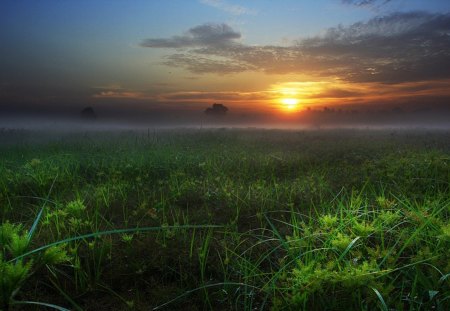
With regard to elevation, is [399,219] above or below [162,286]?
above

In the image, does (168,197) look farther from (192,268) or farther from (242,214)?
(192,268)

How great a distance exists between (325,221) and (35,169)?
6294 millimetres

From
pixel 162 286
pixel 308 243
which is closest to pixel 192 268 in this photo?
pixel 162 286

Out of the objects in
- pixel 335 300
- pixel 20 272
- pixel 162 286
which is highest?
pixel 20 272

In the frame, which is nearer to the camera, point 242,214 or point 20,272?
point 20,272

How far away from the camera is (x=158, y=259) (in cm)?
396

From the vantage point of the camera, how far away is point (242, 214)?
5.53 metres

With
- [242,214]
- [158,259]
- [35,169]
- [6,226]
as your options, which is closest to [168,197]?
[242,214]

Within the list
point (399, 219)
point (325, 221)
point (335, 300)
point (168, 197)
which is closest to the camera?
point (335, 300)

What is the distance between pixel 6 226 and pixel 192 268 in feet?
6.63

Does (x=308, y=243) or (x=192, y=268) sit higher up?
(x=308, y=243)

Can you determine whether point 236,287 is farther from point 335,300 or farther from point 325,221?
point 325,221

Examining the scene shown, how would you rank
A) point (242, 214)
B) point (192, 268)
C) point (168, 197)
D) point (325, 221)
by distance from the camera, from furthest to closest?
point (168, 197)
point (242, 214)
point (325, 221)
point (192, 268)

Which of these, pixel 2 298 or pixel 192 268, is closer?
pixel 2 298
